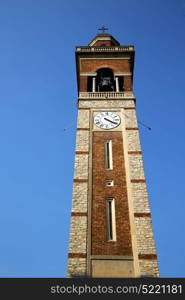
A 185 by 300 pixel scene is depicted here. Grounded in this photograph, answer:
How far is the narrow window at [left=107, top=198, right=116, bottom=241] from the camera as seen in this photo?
18.5 meters

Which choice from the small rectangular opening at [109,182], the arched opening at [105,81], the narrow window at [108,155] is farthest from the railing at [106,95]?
the small rectangular opening at [109,182]

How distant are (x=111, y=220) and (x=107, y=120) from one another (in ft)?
26.9

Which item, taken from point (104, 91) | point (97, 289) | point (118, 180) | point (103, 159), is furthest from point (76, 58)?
point (97, 289)

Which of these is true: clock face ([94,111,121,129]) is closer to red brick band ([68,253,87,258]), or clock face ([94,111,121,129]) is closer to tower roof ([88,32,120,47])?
red brick band ([68,253,87,258])

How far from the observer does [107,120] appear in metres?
24.8

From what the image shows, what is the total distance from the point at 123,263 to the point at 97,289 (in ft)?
13.8

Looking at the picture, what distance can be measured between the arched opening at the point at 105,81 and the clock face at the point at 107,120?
352cm

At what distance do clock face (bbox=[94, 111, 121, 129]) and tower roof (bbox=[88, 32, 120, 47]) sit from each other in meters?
11.9

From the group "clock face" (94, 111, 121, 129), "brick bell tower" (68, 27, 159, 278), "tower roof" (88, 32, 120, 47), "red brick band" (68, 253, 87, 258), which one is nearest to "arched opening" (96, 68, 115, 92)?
"brick bell tower" (68, 27, 159, 278)

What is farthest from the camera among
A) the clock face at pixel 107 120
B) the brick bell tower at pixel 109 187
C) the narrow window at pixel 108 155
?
the clock face at pixel 107 120

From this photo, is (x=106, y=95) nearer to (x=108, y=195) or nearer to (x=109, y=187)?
(x=109, y=187)

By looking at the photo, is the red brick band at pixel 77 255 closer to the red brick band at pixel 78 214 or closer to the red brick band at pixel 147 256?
the red brick band at pixel 78 214

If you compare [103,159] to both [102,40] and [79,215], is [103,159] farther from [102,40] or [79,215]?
[102,40]

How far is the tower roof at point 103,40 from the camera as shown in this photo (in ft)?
113
